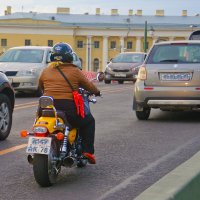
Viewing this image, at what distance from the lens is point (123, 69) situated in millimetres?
30328

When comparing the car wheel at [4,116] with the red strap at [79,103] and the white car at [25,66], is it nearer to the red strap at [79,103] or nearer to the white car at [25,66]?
the red strap at [79,103]

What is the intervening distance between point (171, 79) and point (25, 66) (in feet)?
26.5

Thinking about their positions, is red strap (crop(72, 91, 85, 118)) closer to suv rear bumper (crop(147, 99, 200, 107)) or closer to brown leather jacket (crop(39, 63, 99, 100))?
brown leather jacket (crop(39, 63, 99, 100))

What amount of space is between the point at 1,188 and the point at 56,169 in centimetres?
55

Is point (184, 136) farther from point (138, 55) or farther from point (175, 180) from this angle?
point (138, 55)

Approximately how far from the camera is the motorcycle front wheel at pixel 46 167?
592 centimetres

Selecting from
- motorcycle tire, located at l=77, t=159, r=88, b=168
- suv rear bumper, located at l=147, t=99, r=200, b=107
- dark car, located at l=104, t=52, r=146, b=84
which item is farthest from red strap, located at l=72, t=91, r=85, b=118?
dark car, located at l=104, t=52, r=146, b=84

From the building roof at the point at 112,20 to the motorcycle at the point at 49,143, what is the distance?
115020 millimetres

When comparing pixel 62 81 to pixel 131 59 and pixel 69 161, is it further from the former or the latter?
pixel 131 59

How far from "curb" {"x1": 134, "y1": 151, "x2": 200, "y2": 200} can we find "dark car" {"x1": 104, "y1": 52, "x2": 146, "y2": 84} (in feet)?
85.2

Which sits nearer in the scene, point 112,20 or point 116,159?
point 116,159

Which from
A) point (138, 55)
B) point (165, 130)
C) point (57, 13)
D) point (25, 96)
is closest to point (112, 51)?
point (57, 13)

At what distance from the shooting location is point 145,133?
1027cm

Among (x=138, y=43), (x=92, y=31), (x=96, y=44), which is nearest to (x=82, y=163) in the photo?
(x=92, y=31)
